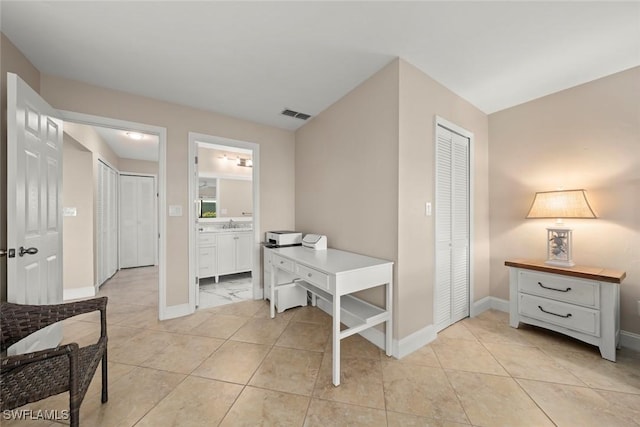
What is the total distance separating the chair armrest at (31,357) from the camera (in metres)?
0.92

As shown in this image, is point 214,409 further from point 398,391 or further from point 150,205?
point 150,205

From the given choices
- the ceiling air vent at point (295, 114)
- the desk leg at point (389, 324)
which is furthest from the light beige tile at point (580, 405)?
the ceiling air vent at point (295, 114)

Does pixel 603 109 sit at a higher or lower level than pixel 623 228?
higher

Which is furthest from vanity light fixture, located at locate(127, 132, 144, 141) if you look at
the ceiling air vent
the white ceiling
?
the ceiling air vent

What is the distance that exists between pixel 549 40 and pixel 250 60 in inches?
90.2

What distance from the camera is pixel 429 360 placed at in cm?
188

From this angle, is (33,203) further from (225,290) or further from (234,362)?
(225,290)

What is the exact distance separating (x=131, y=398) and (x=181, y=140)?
2433 millimetres

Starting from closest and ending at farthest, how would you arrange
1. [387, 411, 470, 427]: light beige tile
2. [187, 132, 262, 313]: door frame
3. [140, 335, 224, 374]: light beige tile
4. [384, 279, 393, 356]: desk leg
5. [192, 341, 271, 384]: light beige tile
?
[387, 411, 470, 427]: light beige tile
[192, 341, 271, 384]: light beige tile
[140, 335, 224, 374]: light beige tile
[384, 279, 393, 356]: desk leg
[187, 132, 262, 313]: door frame

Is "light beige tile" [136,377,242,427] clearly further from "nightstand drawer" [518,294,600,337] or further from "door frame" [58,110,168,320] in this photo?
"nightstand drawer" [518,294,600,337]

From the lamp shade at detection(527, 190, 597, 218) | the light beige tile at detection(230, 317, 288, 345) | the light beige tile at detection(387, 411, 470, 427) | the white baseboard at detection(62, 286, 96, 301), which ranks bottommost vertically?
the light beige tile at detection(230, 317, 288, 345)

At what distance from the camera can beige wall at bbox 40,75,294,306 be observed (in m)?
2.30

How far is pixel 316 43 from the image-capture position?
5.83 ft

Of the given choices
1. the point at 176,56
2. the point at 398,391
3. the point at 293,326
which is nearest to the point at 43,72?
the point at 176,56
